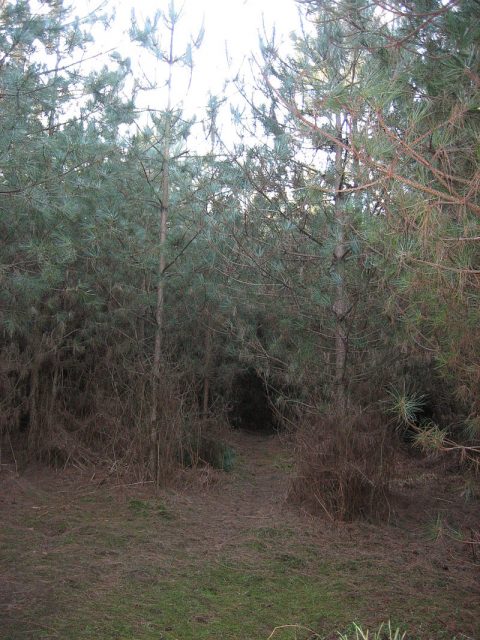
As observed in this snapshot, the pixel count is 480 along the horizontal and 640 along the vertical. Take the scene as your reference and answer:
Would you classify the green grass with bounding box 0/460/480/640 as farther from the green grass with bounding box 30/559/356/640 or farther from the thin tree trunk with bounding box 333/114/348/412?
the thin tree trunk with bounding box 333/114/348/412

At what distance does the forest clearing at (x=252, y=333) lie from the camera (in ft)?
12.2

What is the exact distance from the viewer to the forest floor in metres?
3.74

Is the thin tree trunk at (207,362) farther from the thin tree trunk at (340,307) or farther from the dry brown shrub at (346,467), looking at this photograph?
the dry brown shrub at (346,467)

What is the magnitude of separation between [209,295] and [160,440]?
204 centimetres

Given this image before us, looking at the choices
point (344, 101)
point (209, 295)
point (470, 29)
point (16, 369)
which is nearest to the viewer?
point (344, 101)

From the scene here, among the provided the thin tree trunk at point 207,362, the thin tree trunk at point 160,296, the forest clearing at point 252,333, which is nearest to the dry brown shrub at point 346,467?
the forest clearing at point 252,333

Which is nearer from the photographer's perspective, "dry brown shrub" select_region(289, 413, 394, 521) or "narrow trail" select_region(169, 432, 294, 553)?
"narrow trail" select_region(169, 432, 294, 553)

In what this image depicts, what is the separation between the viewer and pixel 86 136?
21.2 feet

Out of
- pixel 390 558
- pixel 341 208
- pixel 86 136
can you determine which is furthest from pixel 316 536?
pixel 86 136

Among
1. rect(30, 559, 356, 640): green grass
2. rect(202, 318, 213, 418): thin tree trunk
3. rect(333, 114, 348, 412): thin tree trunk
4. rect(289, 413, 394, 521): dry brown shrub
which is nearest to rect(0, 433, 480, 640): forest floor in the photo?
rect(30, 559, 356, 640): green grass

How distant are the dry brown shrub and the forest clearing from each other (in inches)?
0.9

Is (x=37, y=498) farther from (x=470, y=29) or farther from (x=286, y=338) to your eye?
(x=470, y=29)

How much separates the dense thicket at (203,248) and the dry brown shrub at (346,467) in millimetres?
338

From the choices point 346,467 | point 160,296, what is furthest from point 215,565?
point 160,296
